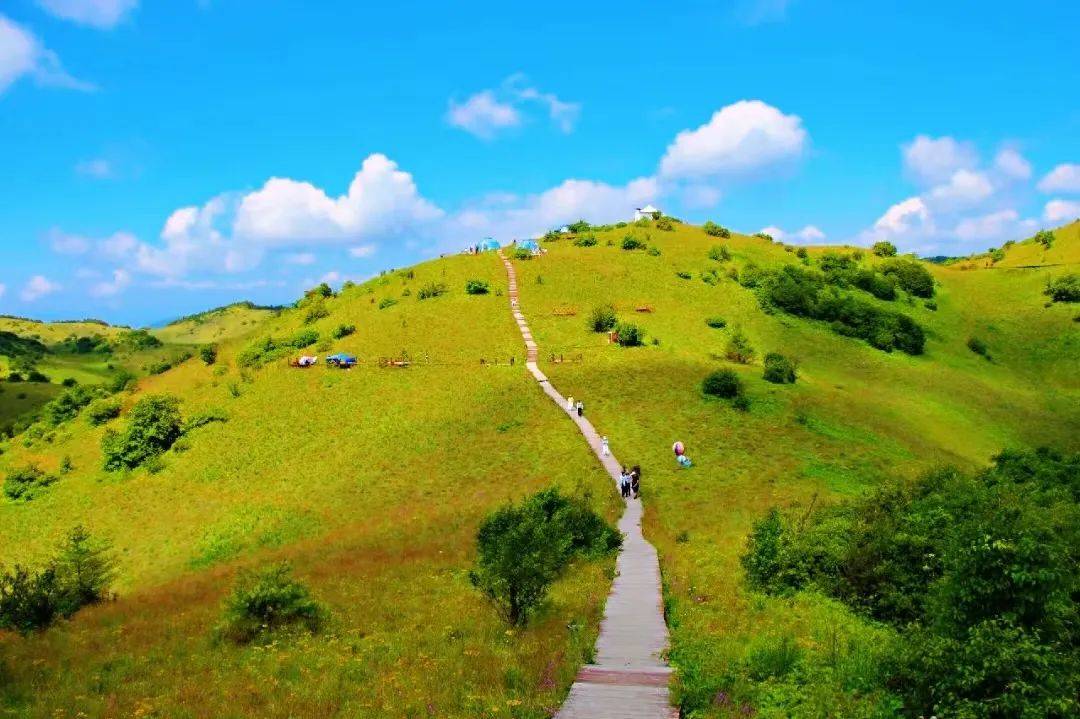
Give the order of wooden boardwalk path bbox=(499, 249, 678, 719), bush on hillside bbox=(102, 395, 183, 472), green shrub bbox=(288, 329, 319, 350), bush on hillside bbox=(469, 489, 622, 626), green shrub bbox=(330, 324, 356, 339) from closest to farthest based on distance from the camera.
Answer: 1. wooden boardwalk path bbox=(499, 249, 678, 719)
2. bush on hillside bbox=(469, 489, 622, 626)
3. bush on hillside bbox=(102, 395, 183, 472)
4. green shrub bbox=(288, 329, 319, 350)
5. green shrub bbox=(330, 324, 356, 339)

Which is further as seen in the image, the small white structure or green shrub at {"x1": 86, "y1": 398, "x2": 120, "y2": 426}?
the small white structure

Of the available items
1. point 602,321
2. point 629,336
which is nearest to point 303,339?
point 602,321

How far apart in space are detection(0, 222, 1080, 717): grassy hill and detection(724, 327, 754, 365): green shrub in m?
1.19

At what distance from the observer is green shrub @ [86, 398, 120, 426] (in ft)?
194

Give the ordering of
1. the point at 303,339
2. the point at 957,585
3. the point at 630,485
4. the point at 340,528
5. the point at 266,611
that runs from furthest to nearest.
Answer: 1. the point at 303,339
2. the point at 340,528
3. the point at 630,485
4. the point at 266,611
5. the point at 957,585

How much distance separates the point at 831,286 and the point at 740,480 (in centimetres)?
6349

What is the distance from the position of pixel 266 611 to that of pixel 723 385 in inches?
1449

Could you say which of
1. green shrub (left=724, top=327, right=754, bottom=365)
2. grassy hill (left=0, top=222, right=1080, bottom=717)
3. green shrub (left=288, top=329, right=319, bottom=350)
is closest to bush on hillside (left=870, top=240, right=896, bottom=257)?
grassy hill (left=0, top=222, right=1080, bottom=717)

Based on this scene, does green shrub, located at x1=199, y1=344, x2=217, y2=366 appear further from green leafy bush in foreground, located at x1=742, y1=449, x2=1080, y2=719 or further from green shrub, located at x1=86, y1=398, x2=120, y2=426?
green leafy bush in foreground, located at x1=742, y1=449, x2=1080, y2=719

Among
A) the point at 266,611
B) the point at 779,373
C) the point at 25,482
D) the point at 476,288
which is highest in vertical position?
the point at 476,288

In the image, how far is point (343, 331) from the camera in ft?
238

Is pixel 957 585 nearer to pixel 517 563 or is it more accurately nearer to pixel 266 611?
pixel 517 563

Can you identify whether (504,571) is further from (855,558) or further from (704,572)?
(855,558)

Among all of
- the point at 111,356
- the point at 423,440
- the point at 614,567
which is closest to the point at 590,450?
the point at 423,440
